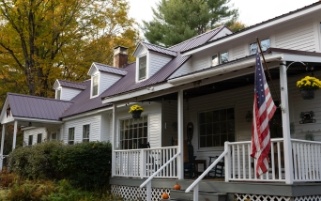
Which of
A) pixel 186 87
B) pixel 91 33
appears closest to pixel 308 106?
pixel 186 87

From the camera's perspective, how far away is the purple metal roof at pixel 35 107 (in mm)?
19842

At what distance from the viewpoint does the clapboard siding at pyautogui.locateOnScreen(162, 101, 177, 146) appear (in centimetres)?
1479

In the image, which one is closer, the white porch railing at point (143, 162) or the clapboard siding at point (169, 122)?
the white porch railing at point (143, 162)

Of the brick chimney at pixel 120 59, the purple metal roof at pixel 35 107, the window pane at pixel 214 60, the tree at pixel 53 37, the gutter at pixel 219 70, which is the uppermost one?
the tree at pixel 53 37

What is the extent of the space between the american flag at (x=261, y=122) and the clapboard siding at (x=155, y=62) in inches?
320

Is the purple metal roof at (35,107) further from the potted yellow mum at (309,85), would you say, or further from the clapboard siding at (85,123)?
the potted yellow mum at (309,85)

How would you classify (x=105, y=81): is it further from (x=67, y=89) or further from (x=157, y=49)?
(x=67, y=89)

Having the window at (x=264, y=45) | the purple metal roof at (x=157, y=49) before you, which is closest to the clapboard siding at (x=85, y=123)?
the purple metal roof at (x=157, y=49)

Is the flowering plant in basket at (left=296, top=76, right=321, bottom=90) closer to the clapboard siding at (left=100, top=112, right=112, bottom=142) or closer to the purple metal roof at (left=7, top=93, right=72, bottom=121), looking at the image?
the clapboard siding at (left=100, top=112, right=112, bottom=142)

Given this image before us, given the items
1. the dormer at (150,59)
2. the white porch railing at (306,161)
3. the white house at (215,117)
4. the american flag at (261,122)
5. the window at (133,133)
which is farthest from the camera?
the window at (133,133)

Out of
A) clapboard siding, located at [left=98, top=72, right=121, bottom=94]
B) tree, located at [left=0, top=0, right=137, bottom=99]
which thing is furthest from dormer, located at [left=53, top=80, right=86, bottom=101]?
clapboard siding, located at [left=98, top=72, right=121, bottom=94]

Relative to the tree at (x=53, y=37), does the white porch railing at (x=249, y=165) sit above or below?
below

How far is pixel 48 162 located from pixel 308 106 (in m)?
10.3

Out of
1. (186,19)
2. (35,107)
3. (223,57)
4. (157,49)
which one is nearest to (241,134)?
(223,57)
